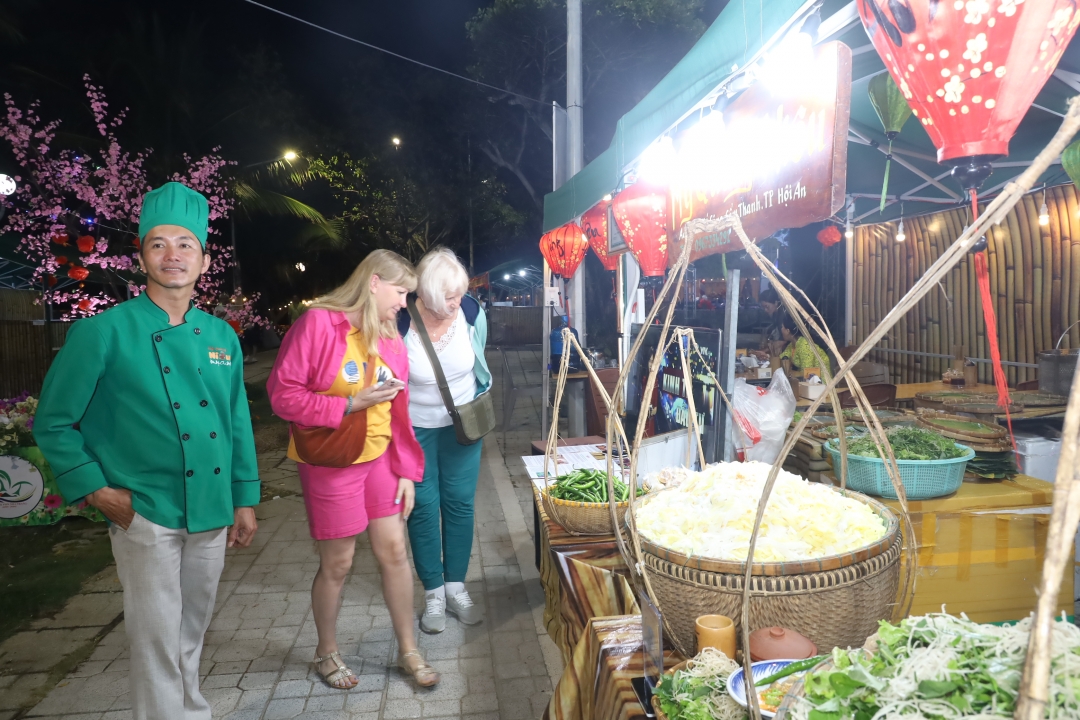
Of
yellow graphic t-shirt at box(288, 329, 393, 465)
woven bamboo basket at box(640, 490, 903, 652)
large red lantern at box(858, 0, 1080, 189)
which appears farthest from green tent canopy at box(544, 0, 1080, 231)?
yellow graphic t-shirt at box(288, 329, 393, 465)

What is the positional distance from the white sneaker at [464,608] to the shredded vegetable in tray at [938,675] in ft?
9.62

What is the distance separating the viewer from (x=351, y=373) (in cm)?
299

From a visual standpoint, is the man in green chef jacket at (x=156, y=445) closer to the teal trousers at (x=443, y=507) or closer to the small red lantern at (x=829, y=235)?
the teal trousers at (x=443, y=507)

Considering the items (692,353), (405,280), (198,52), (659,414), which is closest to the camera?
(405,280)

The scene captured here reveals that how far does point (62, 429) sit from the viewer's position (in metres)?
2.23

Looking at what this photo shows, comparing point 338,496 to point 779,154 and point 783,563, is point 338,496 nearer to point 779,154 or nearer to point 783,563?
point 783,563

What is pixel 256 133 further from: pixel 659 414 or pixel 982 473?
pixel 982 473

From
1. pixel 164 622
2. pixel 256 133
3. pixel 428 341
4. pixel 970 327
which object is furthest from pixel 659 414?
pixel 256 133

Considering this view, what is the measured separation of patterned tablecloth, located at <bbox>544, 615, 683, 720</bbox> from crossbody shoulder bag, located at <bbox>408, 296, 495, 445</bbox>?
158 cm

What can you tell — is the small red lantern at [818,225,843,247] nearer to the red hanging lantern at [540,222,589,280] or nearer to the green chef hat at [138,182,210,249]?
the red hanging lantern at [540,222,589,280]

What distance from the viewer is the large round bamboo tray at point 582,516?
2.90 m

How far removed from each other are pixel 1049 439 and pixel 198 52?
17.4m

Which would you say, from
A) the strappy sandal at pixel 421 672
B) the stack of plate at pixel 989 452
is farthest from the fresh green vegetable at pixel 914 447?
the strappy sandal at pixel 421 672

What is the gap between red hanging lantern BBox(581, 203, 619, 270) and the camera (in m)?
6.13
